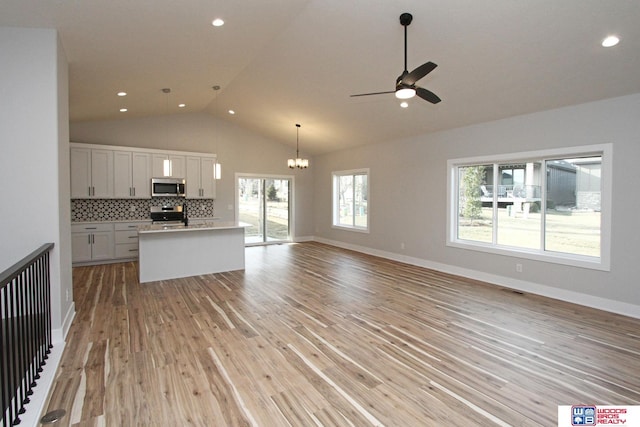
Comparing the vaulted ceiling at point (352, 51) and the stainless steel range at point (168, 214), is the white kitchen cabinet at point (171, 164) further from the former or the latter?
the vaulted ceiling at point (352, 51)

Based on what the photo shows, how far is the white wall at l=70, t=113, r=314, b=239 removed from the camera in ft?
23.7

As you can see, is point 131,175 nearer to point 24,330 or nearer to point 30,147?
point 30,147

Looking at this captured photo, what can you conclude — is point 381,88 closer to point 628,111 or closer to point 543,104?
point 543,104

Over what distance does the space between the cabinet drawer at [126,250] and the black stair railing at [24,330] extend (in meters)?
4.26

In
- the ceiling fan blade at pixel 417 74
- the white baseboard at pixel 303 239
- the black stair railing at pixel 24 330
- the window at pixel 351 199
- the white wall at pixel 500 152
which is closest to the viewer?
the black stair railing at pixel 24 330

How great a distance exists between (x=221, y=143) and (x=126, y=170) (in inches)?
96.3

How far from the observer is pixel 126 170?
699 cm

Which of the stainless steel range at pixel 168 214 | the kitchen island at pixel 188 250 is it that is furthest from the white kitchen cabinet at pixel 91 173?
the kitchen island at pixel 188 250

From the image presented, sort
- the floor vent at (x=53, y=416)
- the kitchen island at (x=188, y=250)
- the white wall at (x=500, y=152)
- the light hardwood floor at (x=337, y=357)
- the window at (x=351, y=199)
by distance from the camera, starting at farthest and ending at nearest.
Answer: the window at (x=351, y=199)
the kitchen island at (x=188, y=250)
the white wall at (x=500, y=152)
the light hardwood floor at (x=337, y=357)
the floor vent at (x=53, y=416)

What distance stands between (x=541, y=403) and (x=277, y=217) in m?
8.12

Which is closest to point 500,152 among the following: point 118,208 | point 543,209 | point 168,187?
point 543,209

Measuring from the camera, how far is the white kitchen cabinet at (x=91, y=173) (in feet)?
21.1

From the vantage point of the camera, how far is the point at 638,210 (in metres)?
3.89

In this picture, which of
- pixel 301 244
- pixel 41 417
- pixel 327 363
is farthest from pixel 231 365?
pixel 301 244
